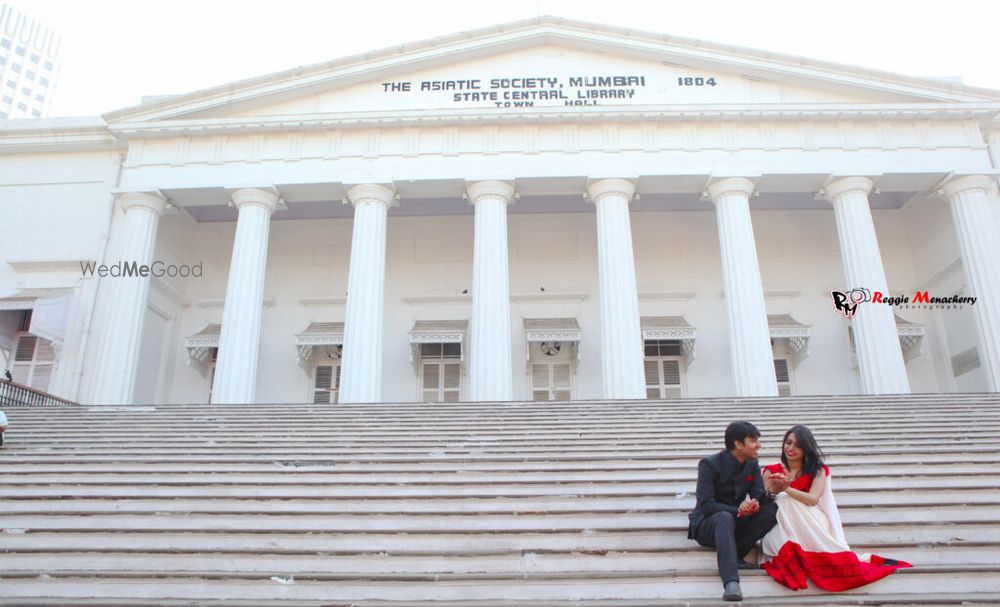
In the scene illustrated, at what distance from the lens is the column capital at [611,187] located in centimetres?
1642

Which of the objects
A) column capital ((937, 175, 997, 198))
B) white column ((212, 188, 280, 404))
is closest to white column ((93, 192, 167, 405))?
white column ((212, 188, 280, 404))

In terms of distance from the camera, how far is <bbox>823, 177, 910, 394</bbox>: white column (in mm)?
14906

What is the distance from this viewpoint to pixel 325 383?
1975cm

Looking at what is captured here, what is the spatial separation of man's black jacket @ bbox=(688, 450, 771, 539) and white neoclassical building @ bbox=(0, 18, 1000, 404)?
31.6 ft

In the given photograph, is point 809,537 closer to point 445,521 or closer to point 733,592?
point 733,592

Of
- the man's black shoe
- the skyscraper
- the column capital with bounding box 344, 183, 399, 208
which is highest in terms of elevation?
the skyscraper

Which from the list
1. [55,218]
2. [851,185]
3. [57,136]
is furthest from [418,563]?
[57,136]

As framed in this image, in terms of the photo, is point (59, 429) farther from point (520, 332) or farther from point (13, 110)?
point (13, 110)

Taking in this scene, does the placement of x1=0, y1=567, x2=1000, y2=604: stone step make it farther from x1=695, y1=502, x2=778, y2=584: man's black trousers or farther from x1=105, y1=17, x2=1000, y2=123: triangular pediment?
x1=105, y1=17, x2=1000, y2=123: triangular pediment

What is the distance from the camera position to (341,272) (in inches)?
808

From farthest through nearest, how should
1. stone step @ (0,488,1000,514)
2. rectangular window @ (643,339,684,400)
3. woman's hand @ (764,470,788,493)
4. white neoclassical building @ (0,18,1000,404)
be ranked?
1. rectangular window @ (643,339,684,400)
2. white neoclassical building @ (0,18,1000,404)
3. stone step @ (0,488,1000,514)
4. woman's hand @ (764,470,788,493)

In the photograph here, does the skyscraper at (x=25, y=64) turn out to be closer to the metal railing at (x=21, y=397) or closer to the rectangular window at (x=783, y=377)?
the metal railing at (x=21, y=397)

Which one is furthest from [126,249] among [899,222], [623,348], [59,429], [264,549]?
[899,222]

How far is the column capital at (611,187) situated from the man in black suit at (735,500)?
11.9 m
